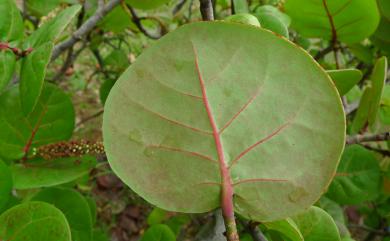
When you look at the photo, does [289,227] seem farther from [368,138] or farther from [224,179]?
[368,138]

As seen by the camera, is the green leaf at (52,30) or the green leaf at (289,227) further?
the green leaf at (52,30)

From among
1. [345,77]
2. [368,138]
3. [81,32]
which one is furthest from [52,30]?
[368,138]

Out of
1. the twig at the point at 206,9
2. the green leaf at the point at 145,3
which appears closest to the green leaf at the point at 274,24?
the twig at the point at 206,9

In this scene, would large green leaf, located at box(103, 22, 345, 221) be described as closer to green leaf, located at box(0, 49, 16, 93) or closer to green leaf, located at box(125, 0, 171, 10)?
green leaf, located at box(0, 49, 16, 93)

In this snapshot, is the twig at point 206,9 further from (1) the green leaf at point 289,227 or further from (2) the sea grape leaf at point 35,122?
(2) the sea grape leaf at point 35,122

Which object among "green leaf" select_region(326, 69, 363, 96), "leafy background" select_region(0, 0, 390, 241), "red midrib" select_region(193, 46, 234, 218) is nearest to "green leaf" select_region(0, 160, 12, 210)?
"leafy background" select_region(0, 0, 390, 241)

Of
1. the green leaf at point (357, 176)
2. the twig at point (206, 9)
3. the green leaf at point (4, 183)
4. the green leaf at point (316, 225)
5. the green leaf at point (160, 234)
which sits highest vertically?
the twig at point (206, 9)

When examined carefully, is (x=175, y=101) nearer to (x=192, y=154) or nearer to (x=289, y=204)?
(x=192, y=154)
